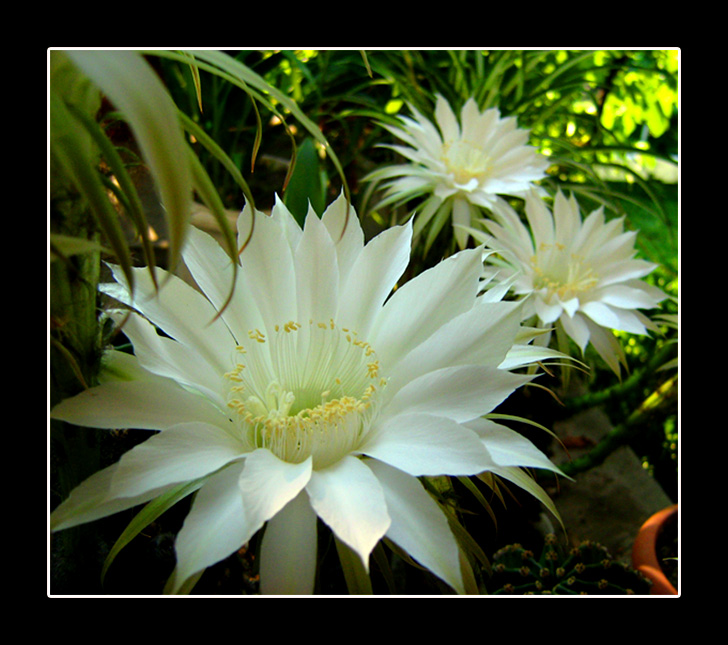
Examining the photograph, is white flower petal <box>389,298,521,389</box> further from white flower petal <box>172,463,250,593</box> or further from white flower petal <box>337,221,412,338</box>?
white flower petal <box>172,463,250,593</box>

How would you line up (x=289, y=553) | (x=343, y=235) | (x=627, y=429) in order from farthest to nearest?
(x=627, y=429), (x=343, y=235), (x=289, y=553)

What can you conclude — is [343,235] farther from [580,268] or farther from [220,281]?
[580,268]

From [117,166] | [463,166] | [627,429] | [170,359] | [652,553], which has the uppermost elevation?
[463,166]

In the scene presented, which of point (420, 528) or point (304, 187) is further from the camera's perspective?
point (304, 187)

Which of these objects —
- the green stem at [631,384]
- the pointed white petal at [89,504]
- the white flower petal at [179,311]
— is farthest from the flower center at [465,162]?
the pointed white petal at [89,504]

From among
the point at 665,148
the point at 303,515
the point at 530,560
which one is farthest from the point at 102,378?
the point at 665,148

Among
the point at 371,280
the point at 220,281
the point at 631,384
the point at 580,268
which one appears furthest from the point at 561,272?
the point at 220,281

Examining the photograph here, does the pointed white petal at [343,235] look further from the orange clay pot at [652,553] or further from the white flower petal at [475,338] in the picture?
the orange clay pot at [652,553]
